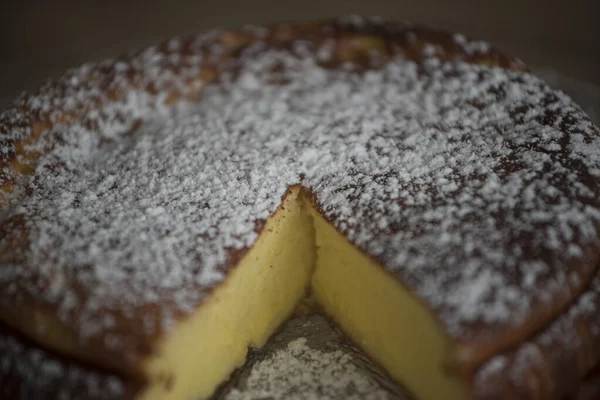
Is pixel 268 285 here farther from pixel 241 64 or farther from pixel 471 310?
pixel 241 64

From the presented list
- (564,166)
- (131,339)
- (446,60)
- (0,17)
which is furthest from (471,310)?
(0,17)

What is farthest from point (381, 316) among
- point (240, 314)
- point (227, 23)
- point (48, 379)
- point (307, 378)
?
point (227, 23)

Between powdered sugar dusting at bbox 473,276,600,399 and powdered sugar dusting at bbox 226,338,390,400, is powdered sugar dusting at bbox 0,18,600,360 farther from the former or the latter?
powdered sugar dusting at bbox 226,338,390,400

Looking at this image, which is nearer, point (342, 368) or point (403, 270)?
point (403, 270)

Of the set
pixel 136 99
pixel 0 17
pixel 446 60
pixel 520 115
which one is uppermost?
pixel 0 17

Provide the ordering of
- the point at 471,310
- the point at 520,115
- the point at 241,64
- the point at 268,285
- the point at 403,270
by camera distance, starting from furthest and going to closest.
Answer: the point at 241,64, the point at 520,115, the point at 268,285, the point at 403,270, the point at 471,310

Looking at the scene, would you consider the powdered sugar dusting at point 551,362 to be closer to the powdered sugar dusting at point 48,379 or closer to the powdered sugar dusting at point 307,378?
the powdered sugar dusting at point 307,378
